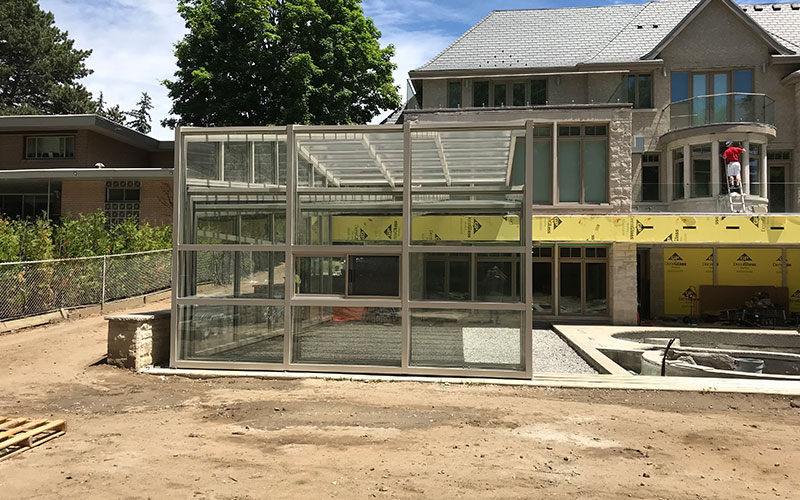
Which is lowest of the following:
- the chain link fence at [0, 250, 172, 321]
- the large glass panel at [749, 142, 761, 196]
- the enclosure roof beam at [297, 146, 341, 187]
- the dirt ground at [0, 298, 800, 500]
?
the dirt ground at [0, 298, 800, 500]

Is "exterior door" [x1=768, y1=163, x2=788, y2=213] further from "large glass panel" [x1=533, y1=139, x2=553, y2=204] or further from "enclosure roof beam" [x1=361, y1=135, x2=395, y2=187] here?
"enclosure roof beam" [x1=361, y1=135, x2=395, y2=187]

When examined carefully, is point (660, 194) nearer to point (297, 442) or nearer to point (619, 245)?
point (619, 245)

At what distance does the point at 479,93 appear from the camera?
22.2m

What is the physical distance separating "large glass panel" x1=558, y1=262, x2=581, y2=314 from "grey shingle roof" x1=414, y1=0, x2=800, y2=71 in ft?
26.8

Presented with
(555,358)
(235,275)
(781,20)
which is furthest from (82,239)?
(781,20)

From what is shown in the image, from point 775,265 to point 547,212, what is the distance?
857 cm

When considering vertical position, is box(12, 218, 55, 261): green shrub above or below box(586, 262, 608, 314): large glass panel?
above

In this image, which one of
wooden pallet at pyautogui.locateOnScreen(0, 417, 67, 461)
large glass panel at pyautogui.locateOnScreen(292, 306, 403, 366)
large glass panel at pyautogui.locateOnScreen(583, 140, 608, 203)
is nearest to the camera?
wooden pallet at pyautogui.locateOnScreen(0, 417, 67, 461)

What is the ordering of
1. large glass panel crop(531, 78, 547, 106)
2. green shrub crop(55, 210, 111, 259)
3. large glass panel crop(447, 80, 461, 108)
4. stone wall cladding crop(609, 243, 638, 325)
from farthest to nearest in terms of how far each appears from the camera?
large glass panel crop(447, 80, 461, 108) → large glass panel crop(531, 78, 547, 106) → stone wall cladding crop(609, 243, 638, 325) → green shrub crop(55, 210, 111, 259)

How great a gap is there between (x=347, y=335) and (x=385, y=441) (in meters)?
3.44

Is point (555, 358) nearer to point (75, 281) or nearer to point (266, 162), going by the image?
point (266, 162)

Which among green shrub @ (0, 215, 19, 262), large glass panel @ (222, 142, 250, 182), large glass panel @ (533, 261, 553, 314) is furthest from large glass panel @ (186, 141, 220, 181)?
large glass panel @ (533, 261, 553, 314)

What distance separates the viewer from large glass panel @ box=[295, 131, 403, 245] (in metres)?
9.68

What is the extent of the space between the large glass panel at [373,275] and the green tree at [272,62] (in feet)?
60.6
